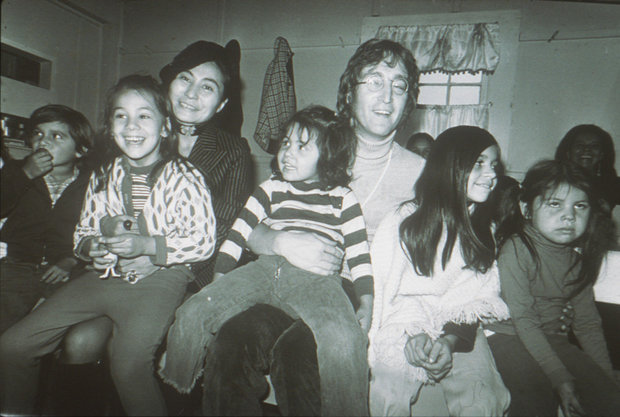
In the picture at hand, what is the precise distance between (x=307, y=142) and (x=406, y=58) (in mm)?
602

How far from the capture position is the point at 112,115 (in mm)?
1260

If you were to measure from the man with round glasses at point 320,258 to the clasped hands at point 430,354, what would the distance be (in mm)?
215

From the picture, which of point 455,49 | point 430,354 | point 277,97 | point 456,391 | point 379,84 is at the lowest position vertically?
point 456,391

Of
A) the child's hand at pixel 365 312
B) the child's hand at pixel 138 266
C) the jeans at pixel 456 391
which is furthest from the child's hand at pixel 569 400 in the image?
the child's hand at pixel 138 266

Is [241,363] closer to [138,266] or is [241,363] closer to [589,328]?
[138,266]

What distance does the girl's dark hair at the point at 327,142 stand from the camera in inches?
52.9

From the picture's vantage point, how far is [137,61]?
464cm

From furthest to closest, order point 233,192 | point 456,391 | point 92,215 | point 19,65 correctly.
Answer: point 19,65
point 233,192
point 92,215
point 456,391

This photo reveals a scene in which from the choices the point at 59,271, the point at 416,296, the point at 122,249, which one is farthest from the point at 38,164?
the point at 416,296

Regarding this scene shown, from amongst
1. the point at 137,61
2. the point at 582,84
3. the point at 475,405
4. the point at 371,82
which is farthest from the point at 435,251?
the point at 137,61

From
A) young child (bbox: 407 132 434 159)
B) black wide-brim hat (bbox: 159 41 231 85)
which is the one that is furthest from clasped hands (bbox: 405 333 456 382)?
young child (bbox: 407 132 434 159)

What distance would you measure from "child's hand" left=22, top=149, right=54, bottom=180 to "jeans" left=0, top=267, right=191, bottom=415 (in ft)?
1.97

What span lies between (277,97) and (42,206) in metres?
1.79

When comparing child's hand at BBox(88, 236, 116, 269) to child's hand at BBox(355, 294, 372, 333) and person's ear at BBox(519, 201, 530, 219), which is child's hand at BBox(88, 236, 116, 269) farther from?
person's ear at BBox(519, 201, 530, 219)
